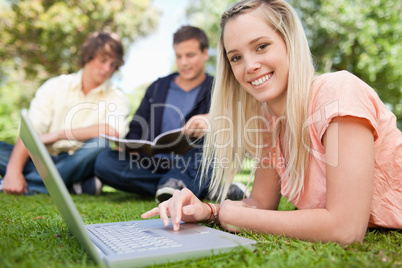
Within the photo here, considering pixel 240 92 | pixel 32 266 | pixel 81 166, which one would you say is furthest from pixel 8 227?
pixel 81 166

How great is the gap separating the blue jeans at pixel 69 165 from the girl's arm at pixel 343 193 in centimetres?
262

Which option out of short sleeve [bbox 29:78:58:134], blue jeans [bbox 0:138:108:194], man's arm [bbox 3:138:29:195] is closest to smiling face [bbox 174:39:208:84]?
blue jeans [bbox 0:138:108:194]

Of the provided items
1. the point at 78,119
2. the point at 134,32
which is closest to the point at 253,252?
the point at 78,119

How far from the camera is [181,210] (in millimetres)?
1332

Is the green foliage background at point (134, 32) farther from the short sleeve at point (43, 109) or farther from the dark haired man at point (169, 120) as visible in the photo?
the dark haired man at point (169, 120)

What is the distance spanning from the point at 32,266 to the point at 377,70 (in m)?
11.3

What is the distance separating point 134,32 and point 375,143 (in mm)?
11788

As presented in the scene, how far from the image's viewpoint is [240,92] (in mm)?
1850

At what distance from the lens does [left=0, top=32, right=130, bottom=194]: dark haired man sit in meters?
3.44

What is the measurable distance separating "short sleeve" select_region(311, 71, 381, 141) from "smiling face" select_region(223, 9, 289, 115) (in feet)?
0.68

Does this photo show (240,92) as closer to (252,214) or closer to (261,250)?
(252,214)

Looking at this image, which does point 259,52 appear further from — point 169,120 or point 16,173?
point 16,173

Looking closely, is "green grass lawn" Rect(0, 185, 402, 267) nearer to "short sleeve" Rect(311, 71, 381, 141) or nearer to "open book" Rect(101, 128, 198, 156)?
"short sleeve" Rect(311, 71, 381, 141)

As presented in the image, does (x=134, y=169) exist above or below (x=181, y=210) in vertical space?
below
